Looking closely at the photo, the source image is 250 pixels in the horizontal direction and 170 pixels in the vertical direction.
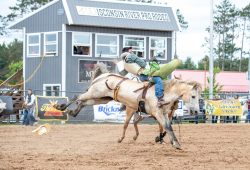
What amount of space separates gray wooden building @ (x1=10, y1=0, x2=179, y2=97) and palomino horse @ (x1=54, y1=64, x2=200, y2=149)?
19793 mm

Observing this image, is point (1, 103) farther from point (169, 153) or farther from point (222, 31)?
point (222, 31)

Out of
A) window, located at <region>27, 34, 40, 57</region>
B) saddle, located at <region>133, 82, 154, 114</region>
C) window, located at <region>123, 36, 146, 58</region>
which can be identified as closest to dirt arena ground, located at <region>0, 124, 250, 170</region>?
saddle, located at <region>133, 82, 154, 114</region>

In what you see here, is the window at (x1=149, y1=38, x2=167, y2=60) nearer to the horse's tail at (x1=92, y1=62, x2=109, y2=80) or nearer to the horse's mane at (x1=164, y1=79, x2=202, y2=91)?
the horse's tail at (x1=92, y1=62, x2=109, y2=80)

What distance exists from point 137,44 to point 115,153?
25.3 metres

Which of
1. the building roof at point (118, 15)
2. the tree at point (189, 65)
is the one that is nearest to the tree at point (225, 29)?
the tree at point (189, 65)

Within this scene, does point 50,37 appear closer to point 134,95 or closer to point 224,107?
point 224,107

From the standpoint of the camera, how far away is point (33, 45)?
38.7 meters

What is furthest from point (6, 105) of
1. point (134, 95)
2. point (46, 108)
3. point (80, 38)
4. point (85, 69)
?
point (134, 95)

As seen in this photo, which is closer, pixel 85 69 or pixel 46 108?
pixel 46 108

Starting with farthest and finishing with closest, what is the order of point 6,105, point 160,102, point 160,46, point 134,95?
point 160,46 → point 6,105 → point 134,95 → point 160,102

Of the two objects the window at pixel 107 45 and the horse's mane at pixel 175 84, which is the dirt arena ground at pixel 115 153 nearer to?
the horse's mane at pixel 175 84

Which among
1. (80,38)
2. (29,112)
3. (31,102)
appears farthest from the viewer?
(80,38)

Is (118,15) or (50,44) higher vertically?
(118,15)

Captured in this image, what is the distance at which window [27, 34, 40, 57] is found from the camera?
38438mm
